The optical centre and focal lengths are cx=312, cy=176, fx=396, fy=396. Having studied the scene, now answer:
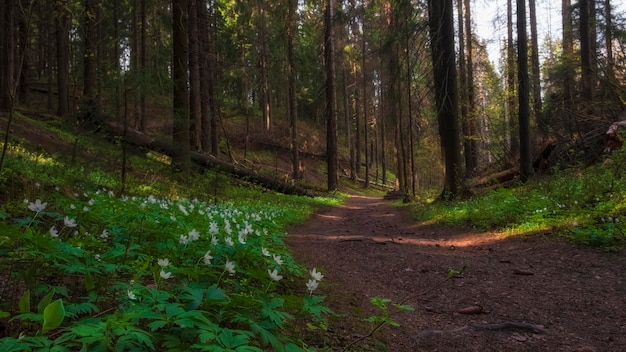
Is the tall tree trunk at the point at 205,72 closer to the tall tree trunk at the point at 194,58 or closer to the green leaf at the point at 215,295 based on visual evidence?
the tall tree trunk at the point at 194,58

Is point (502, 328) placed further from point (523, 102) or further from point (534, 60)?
point (534, 60)

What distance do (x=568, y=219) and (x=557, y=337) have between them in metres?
4.41

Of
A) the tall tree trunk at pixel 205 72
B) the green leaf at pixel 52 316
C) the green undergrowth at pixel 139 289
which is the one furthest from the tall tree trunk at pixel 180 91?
the green leaf at pixel 52 316

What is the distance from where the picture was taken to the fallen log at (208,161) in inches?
566

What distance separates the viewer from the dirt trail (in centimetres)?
274

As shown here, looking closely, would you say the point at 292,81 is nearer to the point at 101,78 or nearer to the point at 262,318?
the point at 101,78

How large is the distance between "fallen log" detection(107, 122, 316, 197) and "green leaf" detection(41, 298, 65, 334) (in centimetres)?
1191

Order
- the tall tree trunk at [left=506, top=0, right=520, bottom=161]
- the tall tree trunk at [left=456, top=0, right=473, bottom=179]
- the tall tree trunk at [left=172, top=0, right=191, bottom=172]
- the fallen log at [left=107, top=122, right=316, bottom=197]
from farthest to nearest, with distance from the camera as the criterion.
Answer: the tall tree trunk at [left=456, top=0, right=473, bottom=179] < the tall tree trunk at [left=506, top=0, right=520, bottom=161] < the fallen log at [left=107, top=122, right=316, bottom=197] < the tall tree trunk at [left=172, top=0, right=191, bottom=172]

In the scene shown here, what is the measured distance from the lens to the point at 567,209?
6.98 metres

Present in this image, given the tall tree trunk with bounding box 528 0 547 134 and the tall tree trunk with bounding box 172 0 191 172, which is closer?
the tall tree trunk with bounding box 172 0 191 172

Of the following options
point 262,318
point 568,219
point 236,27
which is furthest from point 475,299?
point 236,27

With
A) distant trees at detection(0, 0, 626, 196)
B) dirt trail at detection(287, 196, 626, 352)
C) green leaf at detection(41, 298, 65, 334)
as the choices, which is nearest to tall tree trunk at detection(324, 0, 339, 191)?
distant trees at detection(0, 0, 626, 196)

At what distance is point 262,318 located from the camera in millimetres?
1896

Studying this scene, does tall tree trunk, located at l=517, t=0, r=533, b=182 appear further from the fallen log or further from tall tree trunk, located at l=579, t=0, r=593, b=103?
the fallen log
